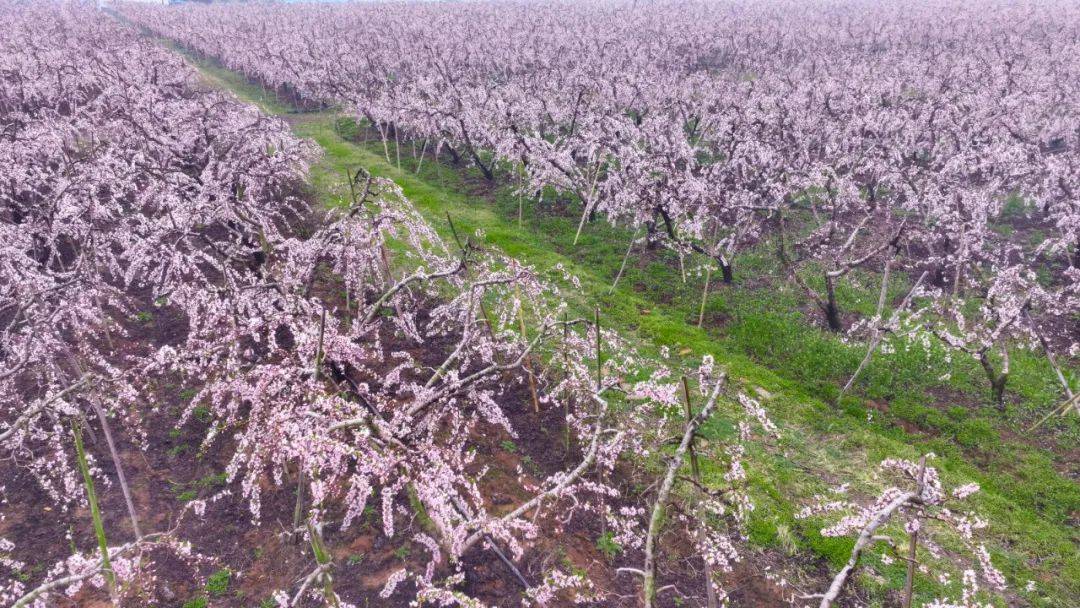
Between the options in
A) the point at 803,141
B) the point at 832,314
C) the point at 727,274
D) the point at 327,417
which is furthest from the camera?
the point at 803,141

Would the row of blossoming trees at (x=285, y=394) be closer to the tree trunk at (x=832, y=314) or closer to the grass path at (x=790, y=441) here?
the grass path at (x=790, y=441)

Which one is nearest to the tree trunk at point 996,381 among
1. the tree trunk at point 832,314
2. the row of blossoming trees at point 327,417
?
the tree trunk at point 832,314

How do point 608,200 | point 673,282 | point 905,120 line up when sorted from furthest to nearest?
1. point 905,120
2. point 608,200
3. point 673,282

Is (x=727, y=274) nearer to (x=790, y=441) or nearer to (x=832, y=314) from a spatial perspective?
(x=832, y=314)

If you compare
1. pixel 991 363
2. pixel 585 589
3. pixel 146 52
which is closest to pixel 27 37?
pixel 146 52

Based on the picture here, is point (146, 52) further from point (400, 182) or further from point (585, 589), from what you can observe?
point (585, 589)

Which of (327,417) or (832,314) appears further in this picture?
(832,314)

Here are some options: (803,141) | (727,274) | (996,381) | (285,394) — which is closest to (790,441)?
(996,381)
